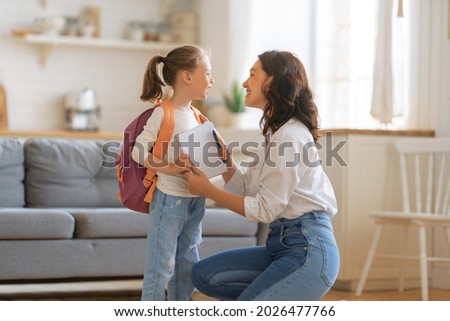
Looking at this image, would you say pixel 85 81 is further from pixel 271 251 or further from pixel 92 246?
pixel 271 251

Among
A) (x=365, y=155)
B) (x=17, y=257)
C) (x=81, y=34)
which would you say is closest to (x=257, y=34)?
(x=81, y=34)

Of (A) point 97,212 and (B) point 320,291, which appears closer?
(B) point 320,291

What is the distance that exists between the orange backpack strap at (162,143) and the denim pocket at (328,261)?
22.0 inches

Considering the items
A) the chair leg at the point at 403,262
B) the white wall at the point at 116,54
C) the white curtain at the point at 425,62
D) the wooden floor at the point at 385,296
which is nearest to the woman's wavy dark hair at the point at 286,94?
the wooden floor at the point at 385,296

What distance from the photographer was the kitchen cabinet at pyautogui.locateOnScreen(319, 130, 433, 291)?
4.23 metres

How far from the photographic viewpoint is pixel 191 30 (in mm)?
6668

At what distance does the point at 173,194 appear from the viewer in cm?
240

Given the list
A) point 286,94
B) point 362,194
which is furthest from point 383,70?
point 286,94

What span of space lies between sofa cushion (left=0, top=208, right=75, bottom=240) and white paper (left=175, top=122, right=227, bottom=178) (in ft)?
4.92

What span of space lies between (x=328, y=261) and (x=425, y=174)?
93.6 inches

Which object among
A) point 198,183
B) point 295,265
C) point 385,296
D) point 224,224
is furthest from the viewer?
point 385,296

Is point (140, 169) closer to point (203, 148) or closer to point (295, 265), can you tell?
point (203, 148)

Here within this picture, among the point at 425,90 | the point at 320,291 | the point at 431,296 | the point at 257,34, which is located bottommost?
the point at 431,296

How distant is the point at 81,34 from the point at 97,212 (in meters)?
2.93
